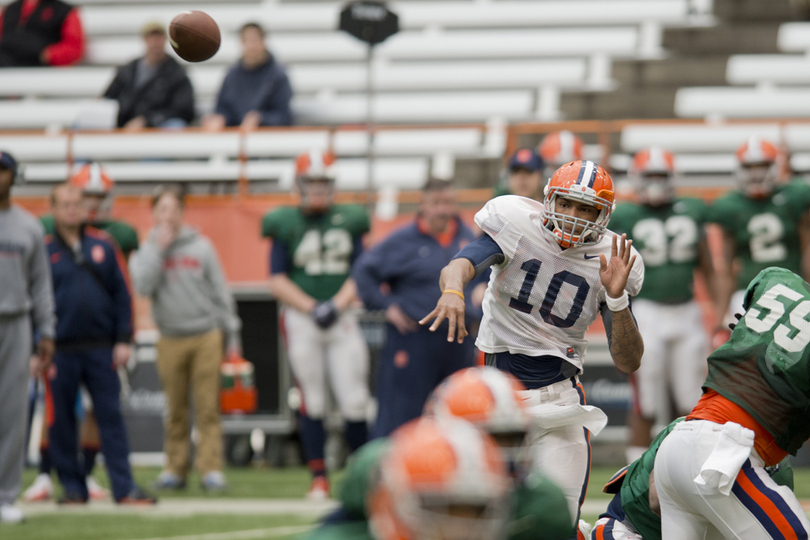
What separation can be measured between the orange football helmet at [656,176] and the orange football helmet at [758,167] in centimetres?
46

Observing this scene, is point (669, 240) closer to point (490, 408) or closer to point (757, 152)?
point (757, 152)

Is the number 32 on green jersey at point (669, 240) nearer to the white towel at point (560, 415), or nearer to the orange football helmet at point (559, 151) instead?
the orange football helmet at point (559, 151)

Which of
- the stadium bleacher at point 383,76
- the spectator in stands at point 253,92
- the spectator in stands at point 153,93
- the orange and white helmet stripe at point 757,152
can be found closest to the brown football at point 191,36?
the orange and white helmet stripe at point 757,152

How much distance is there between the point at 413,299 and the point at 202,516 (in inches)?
71.4

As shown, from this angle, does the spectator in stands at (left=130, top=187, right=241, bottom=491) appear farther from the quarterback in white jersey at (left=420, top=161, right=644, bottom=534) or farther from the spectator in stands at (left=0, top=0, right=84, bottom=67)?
the spectator in stands at (left=0, top=0, right=84, bottom=67)

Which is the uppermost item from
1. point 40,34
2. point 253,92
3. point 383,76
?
point 40,34

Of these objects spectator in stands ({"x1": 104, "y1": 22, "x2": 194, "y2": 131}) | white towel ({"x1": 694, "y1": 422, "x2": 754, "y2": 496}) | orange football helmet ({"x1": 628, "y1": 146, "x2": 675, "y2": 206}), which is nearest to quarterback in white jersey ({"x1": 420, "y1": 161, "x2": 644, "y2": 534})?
white towel ({"x1": 694, "y1": 422, "x2": 754, "y2": 496})

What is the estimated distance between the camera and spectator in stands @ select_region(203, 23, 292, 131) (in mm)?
10484

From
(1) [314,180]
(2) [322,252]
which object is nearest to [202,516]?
(2) [322,252]

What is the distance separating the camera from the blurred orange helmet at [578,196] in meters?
4.09

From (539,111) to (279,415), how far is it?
4.60 m

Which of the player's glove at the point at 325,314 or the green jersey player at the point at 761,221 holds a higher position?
the green jersey player at the point at 761,221

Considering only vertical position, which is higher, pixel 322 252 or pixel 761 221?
pixel 761 221

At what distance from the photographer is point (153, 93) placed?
35.4ft
